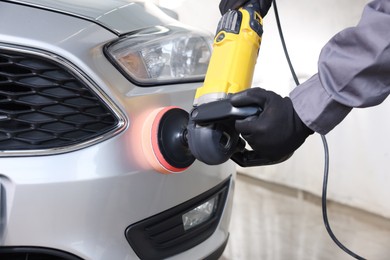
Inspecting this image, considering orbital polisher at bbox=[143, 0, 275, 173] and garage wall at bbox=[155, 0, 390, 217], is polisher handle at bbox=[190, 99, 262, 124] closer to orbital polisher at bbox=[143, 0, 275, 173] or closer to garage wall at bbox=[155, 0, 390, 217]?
orbital polisher at bbox=[143, 0, 275, 173]

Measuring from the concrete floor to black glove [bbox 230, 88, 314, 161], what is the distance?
1.18 m

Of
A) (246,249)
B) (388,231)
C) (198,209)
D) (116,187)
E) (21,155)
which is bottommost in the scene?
(388,231)

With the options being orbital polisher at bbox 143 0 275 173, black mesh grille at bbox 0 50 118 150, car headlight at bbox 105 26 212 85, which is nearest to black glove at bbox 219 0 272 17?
orbital polisher at bbox 143 0 275 173

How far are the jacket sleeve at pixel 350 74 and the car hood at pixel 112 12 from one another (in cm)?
47

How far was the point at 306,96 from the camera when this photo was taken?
0.80 m

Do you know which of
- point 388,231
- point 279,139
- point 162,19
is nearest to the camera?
point 279,139

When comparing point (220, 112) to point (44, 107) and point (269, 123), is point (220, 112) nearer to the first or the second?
point (269, 123)

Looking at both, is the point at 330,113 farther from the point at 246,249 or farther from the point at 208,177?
the point at 246,249

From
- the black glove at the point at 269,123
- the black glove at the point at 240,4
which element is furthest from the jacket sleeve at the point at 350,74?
the black glove at the point at 240,4

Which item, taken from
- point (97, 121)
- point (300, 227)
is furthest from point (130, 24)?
point (300, 227)

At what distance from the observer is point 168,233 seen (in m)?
1.08

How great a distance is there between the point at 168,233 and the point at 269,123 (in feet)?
1.52

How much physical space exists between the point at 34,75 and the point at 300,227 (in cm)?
165

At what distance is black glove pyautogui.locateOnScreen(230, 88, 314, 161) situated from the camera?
2.49ft
